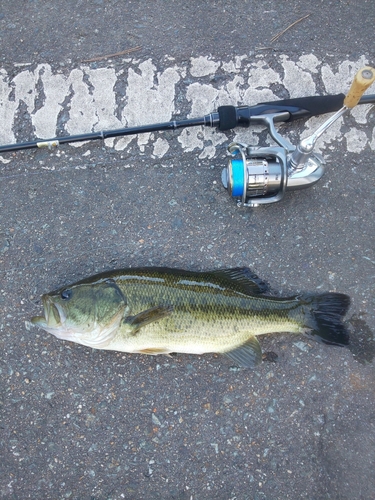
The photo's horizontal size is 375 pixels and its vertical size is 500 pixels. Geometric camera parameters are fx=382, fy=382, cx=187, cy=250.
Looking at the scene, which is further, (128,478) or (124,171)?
(124,171)

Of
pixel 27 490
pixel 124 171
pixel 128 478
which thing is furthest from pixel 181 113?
pixel 27 490

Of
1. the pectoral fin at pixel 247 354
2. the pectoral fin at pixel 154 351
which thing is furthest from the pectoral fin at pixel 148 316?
the pectoral fin at pixel 247 354

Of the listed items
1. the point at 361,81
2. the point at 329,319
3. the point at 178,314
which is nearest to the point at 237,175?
the point at 361,81

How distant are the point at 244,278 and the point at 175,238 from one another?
0.62 m

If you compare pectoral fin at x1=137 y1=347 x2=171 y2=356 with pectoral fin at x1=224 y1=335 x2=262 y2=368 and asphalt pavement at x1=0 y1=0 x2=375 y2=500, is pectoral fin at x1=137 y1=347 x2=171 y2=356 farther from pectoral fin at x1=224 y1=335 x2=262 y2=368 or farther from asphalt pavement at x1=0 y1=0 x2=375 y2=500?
pectoral fin at x1=224 y1=335 x2=262 y2=368

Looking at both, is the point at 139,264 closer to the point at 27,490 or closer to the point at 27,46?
the point at 27,490

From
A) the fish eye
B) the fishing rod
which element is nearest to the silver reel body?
the fishing rod

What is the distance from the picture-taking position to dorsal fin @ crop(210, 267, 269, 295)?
2.74 meters

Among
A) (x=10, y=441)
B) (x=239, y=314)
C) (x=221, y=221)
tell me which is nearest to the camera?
(x=239, y=314)

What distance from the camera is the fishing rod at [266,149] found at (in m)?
2.60

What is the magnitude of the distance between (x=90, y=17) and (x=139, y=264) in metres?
2.11

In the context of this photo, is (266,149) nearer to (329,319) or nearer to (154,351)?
(329,319)

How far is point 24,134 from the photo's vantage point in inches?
121

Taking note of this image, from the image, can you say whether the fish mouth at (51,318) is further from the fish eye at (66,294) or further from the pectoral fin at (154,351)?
the pectoral fin at (154,351)
